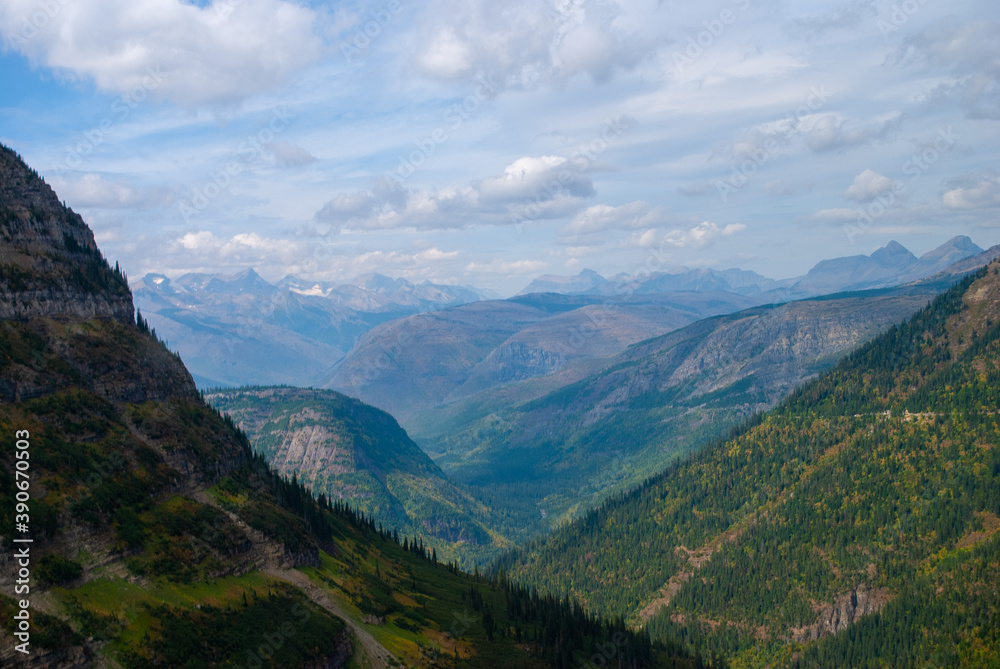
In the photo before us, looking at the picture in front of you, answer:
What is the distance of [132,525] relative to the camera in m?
→ 134

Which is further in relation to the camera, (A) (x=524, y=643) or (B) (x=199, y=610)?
(A) (x=524, y=643)

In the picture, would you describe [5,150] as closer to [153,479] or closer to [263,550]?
[153,479]

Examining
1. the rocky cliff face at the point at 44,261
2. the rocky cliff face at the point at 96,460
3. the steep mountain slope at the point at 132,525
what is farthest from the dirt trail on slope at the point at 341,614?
the rocky cliff face at the point at 44,261

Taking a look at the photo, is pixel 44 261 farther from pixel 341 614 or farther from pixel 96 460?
pixel 341 614

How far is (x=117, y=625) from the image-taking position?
4429 inches

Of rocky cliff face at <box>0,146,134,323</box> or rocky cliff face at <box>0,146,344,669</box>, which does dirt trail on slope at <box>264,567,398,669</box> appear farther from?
rocky cliff face at <box>0,146,134,323</box>

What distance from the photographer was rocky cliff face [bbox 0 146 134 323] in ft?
529

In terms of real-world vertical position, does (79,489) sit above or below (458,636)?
above

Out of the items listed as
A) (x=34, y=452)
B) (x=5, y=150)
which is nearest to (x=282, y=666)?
(x=34, y=452)

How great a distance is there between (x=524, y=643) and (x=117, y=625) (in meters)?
118

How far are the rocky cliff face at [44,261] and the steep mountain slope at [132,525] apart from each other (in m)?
0.45

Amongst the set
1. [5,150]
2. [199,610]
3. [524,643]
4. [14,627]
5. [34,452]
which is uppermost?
[5,150]

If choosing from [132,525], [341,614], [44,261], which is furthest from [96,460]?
[341,614]

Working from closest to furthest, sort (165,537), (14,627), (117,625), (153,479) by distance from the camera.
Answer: (14,627) → (117,625) → (165,537) → (153,479)
